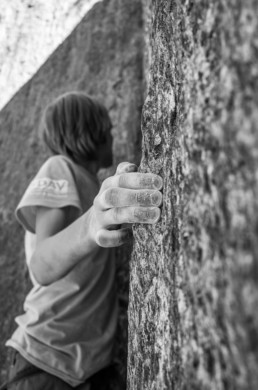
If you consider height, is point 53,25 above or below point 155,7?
above

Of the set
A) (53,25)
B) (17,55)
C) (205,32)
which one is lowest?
(205,32)

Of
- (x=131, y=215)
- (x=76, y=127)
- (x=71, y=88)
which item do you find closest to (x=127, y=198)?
(x=131, y=215)

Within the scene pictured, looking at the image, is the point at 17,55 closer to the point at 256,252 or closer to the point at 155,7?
the point at 155,7

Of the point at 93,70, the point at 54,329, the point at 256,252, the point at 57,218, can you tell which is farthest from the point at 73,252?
the point at 93,70

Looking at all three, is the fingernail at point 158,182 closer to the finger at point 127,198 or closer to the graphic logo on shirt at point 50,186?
the finger at point 127,198

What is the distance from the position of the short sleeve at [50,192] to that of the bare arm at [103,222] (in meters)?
0.09

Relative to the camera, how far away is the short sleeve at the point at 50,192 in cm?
129

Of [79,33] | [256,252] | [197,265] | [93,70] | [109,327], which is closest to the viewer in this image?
[256,252]

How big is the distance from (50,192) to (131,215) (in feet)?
1.86

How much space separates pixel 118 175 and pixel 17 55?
8.14 ft

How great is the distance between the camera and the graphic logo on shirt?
1.32 metres

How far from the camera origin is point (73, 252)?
3.47ft

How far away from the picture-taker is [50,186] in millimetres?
1337

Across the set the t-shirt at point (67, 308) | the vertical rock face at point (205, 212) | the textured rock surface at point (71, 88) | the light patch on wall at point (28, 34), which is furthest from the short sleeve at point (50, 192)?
the light patch on wall at point (28, 34)
